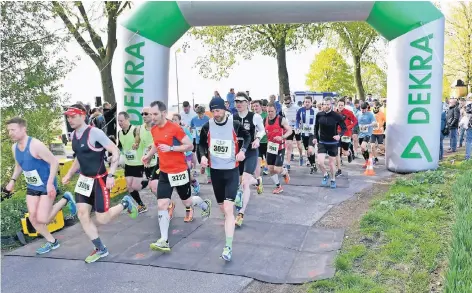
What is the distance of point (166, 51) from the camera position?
32.2 feet

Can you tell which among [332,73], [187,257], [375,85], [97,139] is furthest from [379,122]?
[375,85]

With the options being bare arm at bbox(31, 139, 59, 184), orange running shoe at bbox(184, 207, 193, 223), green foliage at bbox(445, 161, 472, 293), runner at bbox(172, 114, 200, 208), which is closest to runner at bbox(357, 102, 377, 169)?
green foliage at bbox(445, 161, 472, 293)

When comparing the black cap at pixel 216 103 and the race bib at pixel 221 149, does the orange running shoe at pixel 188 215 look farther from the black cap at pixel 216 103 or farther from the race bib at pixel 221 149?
the black cap at pixel 216 103

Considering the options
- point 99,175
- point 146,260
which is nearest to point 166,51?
point 99,175

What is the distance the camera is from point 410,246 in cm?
519

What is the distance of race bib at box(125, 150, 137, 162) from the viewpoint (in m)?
6.89

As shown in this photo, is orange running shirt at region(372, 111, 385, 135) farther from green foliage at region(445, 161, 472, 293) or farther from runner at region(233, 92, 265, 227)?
runner at region(233, 92, 265, 227)

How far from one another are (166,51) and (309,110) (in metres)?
3.75

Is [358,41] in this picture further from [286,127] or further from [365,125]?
[286,127]

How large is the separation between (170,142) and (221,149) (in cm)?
68

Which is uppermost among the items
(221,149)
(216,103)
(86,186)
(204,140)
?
(216,103)

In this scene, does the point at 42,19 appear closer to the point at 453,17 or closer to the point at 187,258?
the point at 187,258

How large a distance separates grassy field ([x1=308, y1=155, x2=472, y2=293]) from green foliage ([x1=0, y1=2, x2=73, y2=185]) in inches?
296

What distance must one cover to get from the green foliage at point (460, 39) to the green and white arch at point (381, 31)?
25.3 metres
